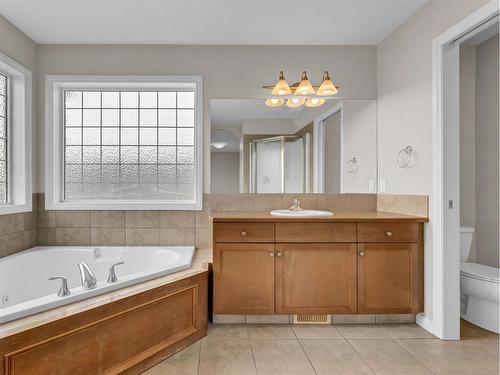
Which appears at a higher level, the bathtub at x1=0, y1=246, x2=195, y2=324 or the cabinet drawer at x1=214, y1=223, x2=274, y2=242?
the cabinet drawer at x1=214, y1=223, x2=274, y2=242

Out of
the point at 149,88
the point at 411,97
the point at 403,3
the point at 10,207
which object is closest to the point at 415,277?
the point at 411,97

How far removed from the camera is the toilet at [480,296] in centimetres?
243

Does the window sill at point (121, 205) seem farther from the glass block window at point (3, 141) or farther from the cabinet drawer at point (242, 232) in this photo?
the cabinet drawer at point (242, 232)

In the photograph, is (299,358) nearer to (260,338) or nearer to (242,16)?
(260,338)

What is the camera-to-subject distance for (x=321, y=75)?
125 inches

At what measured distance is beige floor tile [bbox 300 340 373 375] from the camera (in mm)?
1985

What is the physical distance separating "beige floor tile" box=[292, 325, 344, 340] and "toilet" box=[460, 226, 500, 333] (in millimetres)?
1044

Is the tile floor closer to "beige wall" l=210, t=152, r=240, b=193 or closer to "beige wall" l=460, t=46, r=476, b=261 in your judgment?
"beige wall" l=460, t=46, r=476, b=261

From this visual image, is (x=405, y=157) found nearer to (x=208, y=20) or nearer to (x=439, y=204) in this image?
(x=439, y=204)

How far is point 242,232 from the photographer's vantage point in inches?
99.6

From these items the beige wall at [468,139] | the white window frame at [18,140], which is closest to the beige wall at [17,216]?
the white window frame at [18,140]

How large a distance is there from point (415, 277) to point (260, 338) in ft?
4.02

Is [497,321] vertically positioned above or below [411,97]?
below

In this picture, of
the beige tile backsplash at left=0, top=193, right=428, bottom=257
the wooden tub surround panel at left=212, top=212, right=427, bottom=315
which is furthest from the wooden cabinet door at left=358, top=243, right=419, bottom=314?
the beige tile backsplash at left=0, top=193, right=428, bottom=257
